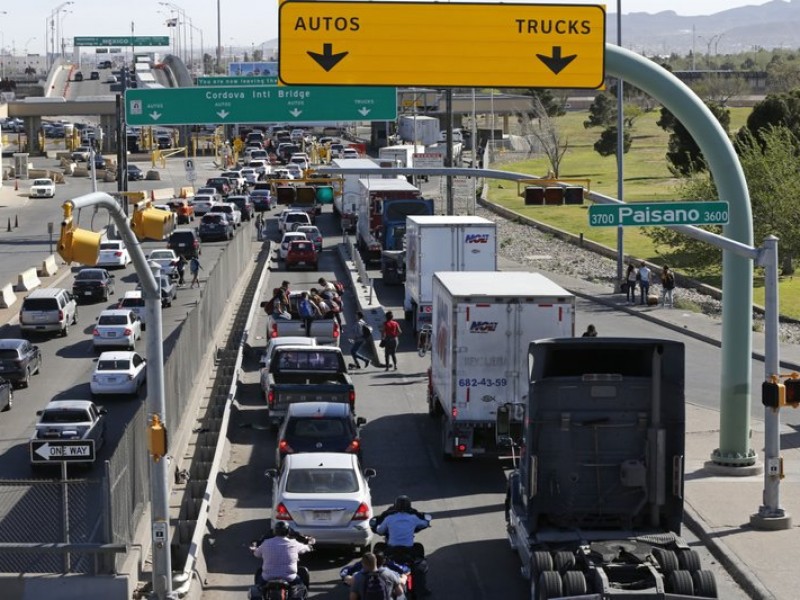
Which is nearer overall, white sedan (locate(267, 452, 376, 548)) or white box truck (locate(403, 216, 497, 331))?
white sedan (locate(267, 452, 376, 548))

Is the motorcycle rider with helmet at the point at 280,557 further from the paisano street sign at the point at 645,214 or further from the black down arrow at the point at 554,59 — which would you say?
the paisano street sign at the point at 645,214

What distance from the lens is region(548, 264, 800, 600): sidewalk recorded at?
19.4m

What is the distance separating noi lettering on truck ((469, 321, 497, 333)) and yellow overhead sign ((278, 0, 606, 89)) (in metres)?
8.23

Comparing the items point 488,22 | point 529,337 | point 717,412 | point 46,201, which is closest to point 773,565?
point 529,337

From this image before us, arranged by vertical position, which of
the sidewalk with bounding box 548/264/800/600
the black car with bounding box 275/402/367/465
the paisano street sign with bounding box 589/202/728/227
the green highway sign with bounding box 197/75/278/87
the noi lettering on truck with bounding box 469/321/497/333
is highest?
the green highway sign with bounding box 197/75/278/87

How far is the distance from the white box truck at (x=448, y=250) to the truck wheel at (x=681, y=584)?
24.5 meters

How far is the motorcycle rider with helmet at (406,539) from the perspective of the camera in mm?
18094

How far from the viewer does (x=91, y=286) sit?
171 feet

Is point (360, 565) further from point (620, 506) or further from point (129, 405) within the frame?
point (129, 405)

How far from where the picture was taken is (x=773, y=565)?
65.1ft

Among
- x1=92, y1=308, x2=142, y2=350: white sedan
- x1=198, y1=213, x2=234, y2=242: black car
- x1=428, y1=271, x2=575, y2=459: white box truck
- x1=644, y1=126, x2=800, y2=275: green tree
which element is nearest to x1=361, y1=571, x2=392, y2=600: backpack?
x1=428, y1=271, x2=575, y2=459: white box truck

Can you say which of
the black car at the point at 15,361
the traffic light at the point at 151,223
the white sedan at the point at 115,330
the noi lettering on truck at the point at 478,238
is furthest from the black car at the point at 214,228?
the traffic light at the point at 151,223

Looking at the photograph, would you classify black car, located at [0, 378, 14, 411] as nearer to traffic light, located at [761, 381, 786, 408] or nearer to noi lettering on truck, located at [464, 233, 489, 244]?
noi lettering on truck, located at [464, 233, 489, 244]

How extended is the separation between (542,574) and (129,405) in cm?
1977
